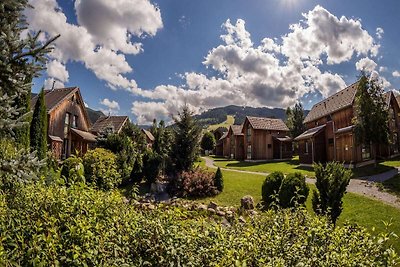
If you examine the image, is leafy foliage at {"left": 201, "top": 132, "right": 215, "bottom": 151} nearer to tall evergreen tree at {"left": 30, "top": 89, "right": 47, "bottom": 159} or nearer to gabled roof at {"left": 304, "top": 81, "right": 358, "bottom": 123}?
gabled roof at {"left": 304, "top": 81, "right": 358, "bottom": 123}

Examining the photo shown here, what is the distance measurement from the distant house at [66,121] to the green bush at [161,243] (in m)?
26.0

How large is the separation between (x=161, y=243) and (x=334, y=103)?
108ft

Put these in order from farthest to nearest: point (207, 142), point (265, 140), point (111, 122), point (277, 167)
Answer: point (207, 142), point (265, 140), point (111, 122), point (277, 167)

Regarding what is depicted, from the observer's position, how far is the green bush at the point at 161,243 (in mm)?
2994

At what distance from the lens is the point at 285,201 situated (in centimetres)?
1281

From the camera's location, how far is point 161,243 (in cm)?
334

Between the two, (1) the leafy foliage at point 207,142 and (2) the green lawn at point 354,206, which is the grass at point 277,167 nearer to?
(2) the green lawn at point 354,206

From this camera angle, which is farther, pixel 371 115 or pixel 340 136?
pixel 340 136

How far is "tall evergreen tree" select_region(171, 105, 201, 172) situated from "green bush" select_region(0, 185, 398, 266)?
50.5 ft

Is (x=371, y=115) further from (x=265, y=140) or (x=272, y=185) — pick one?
(x=265, y=140)

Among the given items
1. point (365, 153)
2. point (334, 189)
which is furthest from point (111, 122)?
point (334, 189)

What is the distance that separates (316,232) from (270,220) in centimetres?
117

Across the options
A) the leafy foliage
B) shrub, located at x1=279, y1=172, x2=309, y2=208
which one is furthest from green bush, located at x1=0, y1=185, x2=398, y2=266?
the leafy foliage

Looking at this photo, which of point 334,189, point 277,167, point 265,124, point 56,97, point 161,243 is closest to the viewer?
point 161,243
